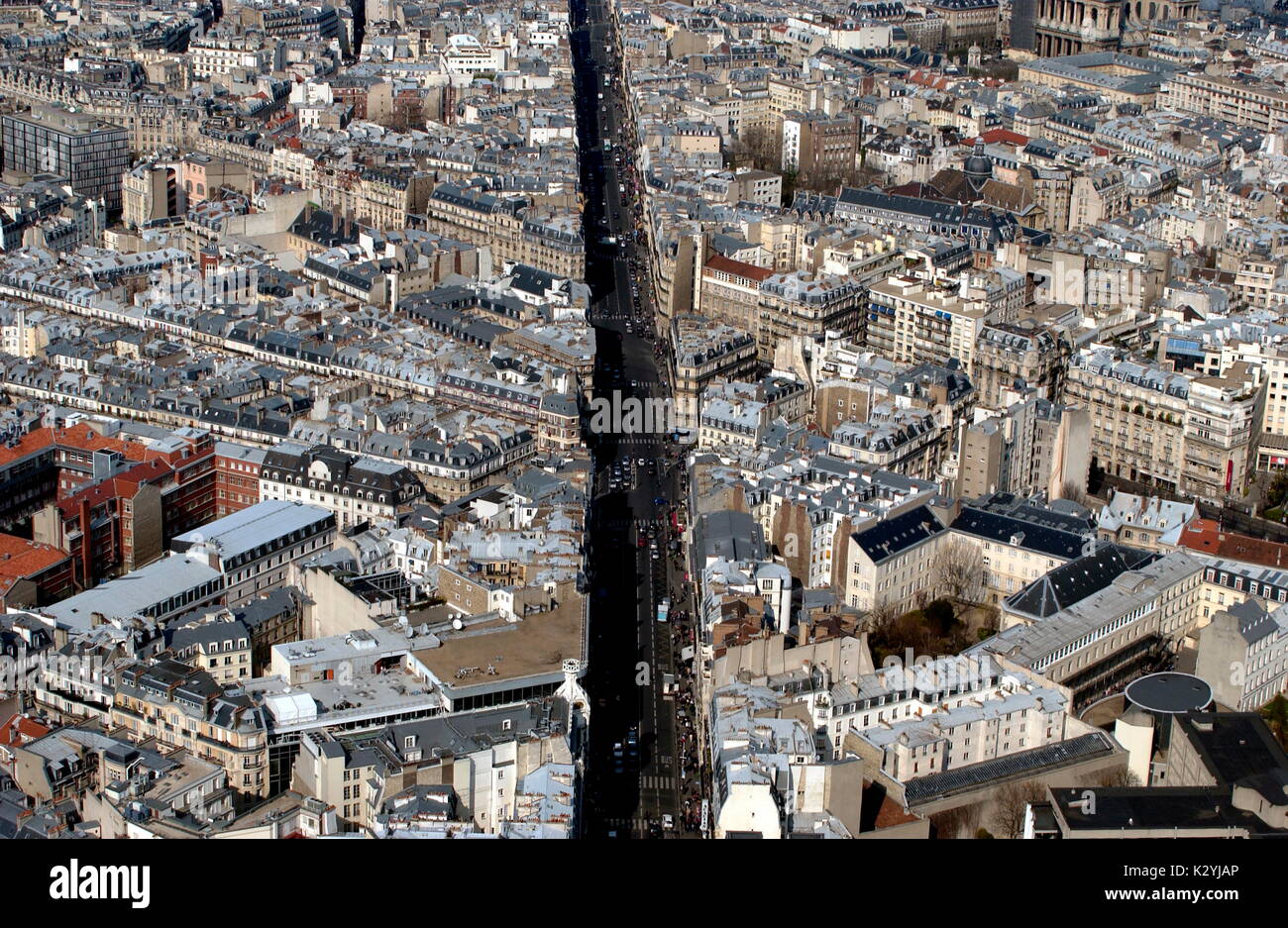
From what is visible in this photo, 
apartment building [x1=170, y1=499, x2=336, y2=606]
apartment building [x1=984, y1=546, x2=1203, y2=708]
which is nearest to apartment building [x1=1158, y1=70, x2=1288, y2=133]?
apartment building [x1=984, y1=546, x2=1203, y2=708]

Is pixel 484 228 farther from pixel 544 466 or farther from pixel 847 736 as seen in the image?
pixel 847 736

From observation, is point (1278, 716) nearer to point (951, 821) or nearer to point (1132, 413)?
point (951, 821)

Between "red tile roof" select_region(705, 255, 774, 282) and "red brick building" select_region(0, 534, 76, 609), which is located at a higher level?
"red tile roof" select_region(705, 255, 774, 282)

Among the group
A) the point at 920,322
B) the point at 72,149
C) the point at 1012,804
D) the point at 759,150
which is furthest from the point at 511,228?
the point at 1012,804

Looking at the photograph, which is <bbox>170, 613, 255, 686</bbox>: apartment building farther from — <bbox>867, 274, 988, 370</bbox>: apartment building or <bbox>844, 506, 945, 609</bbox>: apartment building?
<bbox>867, 274, 988, 370</bbox>: apartment building
